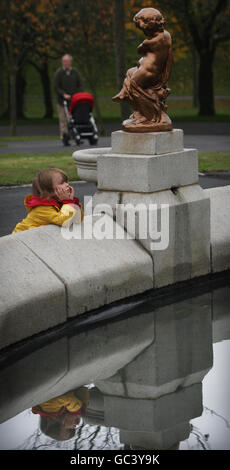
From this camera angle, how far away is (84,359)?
6.50m

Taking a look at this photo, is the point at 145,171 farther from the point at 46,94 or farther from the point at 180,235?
the point at 46,94

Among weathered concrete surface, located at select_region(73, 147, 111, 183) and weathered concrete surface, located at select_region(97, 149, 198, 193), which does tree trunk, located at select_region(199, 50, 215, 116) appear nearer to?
weathered concrete surface, located at select_region(73, 147, 111, 183)

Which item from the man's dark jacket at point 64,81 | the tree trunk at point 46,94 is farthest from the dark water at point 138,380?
the tree trunk at point 46,94

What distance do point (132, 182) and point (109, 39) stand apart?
2929cm

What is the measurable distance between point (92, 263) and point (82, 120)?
13.4 meters

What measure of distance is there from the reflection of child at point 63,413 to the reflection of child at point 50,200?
2.19 meters

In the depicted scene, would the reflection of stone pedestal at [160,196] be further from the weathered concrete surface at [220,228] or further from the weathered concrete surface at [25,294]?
the weathered concrete surface at [25,294]

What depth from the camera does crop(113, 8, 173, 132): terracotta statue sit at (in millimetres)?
8164

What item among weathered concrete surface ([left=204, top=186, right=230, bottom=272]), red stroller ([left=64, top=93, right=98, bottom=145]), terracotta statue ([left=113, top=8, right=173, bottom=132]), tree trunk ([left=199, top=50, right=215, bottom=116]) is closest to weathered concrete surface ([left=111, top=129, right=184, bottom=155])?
terracotta statue ([left=113, top=8, right=173, bottom=132])

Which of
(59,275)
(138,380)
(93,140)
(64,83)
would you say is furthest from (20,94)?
(138,380)

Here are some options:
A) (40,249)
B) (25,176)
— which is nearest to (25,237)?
(40,249)

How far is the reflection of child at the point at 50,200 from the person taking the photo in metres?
7.62

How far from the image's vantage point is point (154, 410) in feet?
18.0

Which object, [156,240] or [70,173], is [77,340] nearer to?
[156,240]
